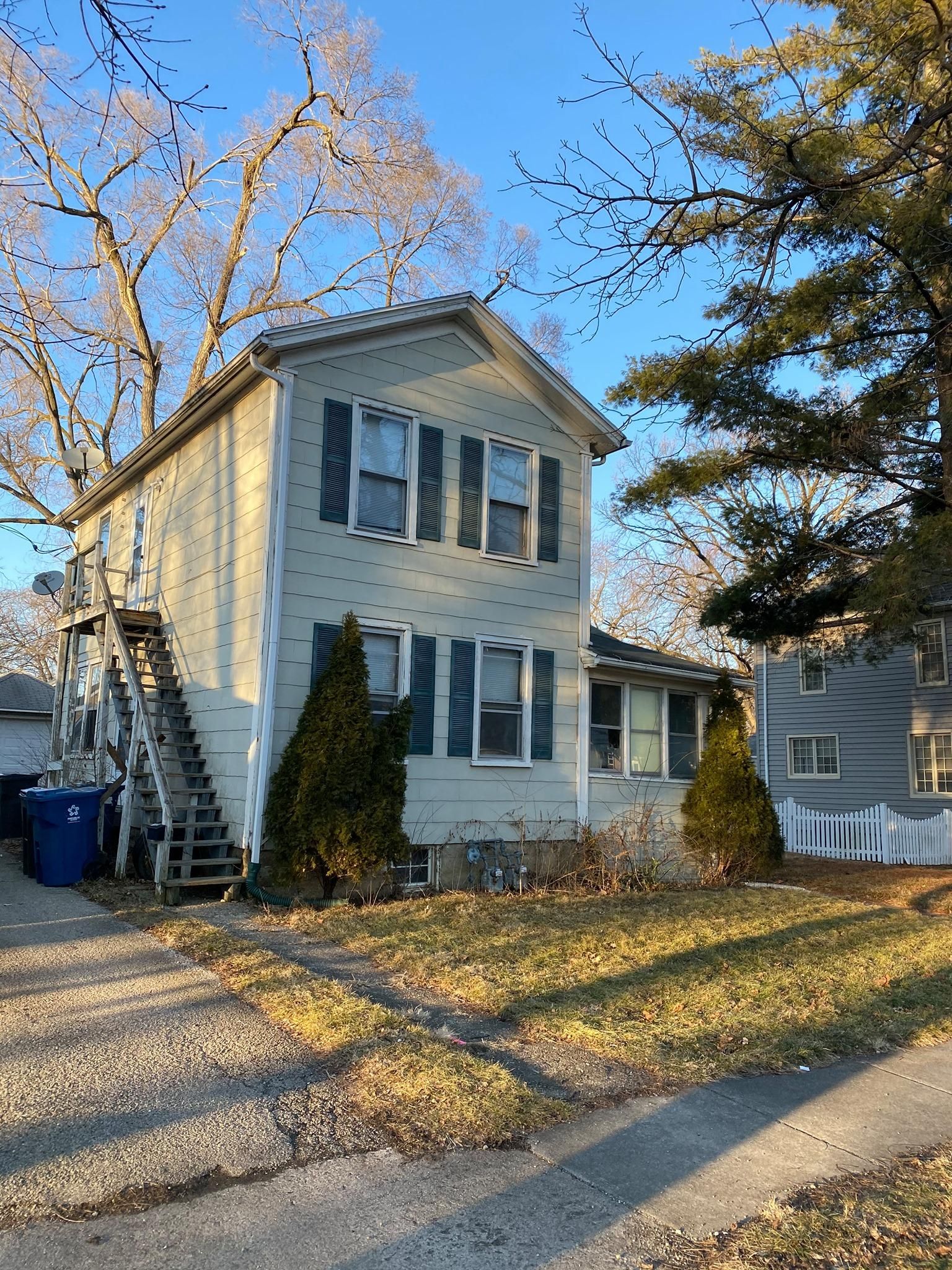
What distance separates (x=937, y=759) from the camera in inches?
827

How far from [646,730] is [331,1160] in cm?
1047

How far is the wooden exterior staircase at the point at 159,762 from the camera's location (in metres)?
9.38

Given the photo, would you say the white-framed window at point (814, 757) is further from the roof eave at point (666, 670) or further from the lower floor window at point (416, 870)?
the lower floor window at point (416, 870)

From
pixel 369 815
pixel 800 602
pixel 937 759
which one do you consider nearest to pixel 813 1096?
pixel 369 815

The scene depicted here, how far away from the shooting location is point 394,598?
11047mm

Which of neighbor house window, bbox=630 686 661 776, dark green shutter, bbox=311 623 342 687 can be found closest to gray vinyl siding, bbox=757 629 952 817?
neighbor house window, bbox=630 686 661 776

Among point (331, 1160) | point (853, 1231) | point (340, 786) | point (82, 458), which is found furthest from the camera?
point (82, 458)

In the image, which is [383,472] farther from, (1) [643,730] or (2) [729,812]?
(2) [729,812]

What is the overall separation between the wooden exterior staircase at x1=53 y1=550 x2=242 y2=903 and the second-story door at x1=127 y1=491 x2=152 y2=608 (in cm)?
105

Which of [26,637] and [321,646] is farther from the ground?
[26,637]

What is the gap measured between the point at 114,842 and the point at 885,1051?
9.05 meters

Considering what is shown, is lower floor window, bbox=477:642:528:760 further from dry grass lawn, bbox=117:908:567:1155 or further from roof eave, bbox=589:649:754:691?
dry grass lawn, bbox=117:908:567:1155

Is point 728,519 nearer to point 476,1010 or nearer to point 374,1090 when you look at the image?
point 476,1010

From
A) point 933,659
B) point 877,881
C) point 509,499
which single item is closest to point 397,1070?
point 509,499
